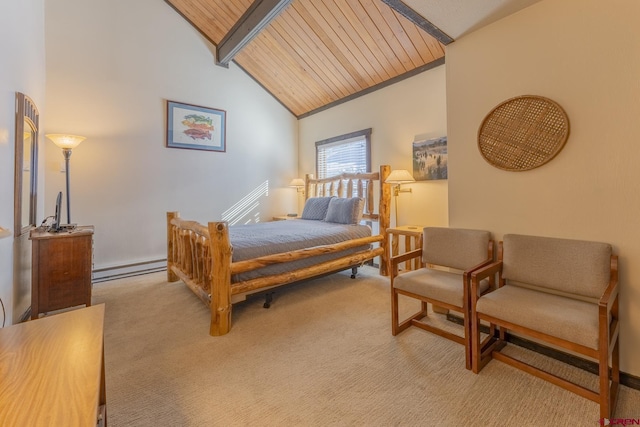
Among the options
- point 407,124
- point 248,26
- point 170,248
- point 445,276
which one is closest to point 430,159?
point 407,124

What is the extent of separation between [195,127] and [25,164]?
234 cm

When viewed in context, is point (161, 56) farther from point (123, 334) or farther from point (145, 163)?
point (123, 334)

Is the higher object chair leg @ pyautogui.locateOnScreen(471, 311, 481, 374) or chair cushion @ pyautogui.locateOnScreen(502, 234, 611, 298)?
chair cushion @ pyautogui.locateOnScreen(502, 234, 611, 298)

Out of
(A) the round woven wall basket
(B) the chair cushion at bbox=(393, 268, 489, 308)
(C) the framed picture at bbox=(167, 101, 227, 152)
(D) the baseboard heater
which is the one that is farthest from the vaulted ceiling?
(D) the baseboard heater

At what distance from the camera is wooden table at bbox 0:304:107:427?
26.6 inches

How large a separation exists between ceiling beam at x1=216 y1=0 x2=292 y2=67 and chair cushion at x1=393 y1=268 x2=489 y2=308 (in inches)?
134

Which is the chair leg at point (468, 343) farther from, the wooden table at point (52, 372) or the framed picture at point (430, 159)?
the framed picture at point (430, 159)

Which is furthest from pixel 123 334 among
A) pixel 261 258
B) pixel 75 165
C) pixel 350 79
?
pixel 350 79

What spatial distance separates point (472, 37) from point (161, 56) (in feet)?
14.2

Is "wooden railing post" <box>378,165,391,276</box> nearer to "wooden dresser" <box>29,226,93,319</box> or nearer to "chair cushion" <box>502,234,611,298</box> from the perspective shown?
"chair cushion" <box>502,234,611,298</box>

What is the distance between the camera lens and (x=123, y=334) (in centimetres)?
234

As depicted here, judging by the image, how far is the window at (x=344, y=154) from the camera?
462cm

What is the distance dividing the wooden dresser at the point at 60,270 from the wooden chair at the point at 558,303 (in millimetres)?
3392

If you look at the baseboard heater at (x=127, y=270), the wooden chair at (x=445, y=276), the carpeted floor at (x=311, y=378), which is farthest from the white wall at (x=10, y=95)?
the wooden chair at (x=445, y=276)
